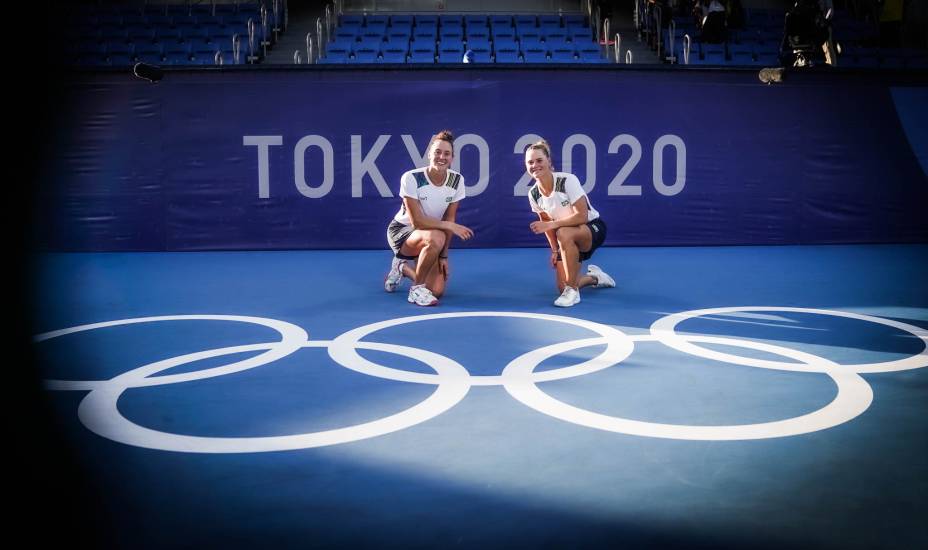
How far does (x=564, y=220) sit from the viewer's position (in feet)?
19.1

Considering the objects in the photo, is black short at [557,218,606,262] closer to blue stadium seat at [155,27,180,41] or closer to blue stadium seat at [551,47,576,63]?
blue stadium seat at [551,47,576,63]

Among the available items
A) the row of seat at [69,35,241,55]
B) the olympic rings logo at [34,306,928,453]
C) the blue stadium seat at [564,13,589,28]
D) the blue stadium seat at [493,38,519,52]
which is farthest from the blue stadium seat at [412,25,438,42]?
the olympic rings logo at [34,306,928,453]

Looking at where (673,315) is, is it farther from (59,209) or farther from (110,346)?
(59,209)

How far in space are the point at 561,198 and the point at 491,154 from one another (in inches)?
126

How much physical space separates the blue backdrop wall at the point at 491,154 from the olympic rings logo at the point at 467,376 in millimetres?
3891

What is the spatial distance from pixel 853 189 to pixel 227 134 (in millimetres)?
7819

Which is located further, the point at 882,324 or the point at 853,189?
the point at 853,189

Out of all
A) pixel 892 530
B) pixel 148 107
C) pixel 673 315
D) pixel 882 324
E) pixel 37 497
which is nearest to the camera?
pixel 37 497

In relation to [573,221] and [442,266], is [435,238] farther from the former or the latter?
[573,221]

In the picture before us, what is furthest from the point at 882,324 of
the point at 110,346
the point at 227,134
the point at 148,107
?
the point at 148,107

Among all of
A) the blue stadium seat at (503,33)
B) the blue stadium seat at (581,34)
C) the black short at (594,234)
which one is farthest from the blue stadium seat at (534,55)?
the black short at (594,234)

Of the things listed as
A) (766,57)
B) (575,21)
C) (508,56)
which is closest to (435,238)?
(508,56)

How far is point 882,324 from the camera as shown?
4.91 meters

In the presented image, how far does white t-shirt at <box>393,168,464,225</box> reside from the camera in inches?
236
